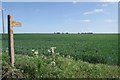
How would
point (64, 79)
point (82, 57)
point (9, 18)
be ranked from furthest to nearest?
point (82, 57), point (9, 18), point (64, 79)

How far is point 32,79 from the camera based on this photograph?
1072 cm

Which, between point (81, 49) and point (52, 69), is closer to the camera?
point (52, 69)

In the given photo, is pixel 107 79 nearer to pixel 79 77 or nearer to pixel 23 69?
pixel 79 77

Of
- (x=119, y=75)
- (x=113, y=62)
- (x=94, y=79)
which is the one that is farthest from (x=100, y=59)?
(x=94, y=79)

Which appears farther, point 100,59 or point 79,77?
point 100,59

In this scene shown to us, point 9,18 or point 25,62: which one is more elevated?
point 9,18

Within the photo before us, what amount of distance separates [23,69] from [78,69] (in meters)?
1.69

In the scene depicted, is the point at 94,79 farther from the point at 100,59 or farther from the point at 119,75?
the point at 100,59

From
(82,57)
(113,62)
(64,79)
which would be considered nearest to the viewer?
(64,79)

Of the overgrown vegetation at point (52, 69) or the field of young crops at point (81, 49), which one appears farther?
the field of young crops at point (81, 49)

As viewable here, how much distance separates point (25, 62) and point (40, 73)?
1.02 meters

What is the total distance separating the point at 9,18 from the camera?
11.6 m

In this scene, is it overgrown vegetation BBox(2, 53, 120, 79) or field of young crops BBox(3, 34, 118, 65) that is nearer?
overgrown vegetation BBox(2, 53, 120, 79)

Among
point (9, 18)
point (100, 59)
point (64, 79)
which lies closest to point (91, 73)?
point (64, 79)
